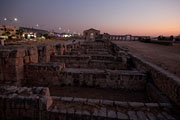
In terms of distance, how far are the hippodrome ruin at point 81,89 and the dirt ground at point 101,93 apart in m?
0.04

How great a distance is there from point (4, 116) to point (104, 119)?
2.51 m

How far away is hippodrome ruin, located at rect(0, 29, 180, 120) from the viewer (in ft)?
8.74

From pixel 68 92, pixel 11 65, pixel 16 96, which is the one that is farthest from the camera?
pixel 11 65

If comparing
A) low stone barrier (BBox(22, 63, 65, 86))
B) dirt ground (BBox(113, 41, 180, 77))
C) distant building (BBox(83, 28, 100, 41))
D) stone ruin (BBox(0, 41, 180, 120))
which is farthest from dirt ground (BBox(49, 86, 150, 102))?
distant building (BBox(83, 28, 100, 41))

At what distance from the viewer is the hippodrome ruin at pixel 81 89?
2.66m

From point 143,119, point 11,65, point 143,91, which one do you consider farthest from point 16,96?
point 143,91

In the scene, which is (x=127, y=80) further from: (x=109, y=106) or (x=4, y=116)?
(x=4, y=116)

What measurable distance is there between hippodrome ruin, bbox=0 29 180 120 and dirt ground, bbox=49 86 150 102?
38 mm

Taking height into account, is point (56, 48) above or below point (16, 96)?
above

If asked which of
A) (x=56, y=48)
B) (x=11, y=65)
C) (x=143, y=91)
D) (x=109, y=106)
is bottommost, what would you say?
(x=143, y=91)

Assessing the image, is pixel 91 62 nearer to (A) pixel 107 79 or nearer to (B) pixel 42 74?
(A) pixel 107 79

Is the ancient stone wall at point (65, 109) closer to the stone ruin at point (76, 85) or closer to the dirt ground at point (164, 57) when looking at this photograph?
the stone ruin at point (76, 85)

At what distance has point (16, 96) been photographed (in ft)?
9.35

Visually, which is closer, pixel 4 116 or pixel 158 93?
pixel 4 116
